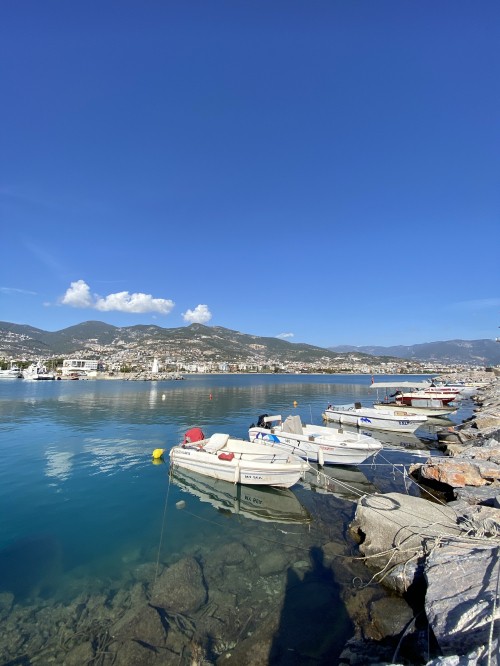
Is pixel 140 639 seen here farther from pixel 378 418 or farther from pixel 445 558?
pixel 378 418

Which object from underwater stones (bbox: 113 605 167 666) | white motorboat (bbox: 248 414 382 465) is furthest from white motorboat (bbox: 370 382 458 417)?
underwater stones (bbox: 113 605 167 666)

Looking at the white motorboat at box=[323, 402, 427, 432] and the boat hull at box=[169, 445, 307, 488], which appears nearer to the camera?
the boat hull at box=[169, 445, 307, 488]

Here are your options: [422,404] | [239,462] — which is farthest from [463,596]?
[422,404]

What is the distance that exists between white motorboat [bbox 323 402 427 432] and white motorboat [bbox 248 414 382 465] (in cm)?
1301

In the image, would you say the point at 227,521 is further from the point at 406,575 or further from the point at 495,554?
the point at 495,554

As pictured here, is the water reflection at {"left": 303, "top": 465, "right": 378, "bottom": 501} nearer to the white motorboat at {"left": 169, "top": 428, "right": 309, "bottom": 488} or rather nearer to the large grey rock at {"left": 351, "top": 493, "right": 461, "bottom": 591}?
the white motorboat at {"left": 169, "top": 428, "right": 309, "bottom": 488}

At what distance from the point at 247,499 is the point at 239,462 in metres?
1.81

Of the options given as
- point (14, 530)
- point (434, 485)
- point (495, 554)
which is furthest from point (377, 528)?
A: point (14, 530)

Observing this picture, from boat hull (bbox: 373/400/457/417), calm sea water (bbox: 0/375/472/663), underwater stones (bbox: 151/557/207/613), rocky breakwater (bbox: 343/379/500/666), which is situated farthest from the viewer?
boat hull (bbox: 373/400/457/417)

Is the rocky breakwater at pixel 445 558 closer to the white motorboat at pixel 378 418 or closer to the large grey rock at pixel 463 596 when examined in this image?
the large grey rock at pixel 463 596

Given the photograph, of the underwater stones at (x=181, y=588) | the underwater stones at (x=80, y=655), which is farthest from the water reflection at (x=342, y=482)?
the underwater stones at (x=80, y=655)

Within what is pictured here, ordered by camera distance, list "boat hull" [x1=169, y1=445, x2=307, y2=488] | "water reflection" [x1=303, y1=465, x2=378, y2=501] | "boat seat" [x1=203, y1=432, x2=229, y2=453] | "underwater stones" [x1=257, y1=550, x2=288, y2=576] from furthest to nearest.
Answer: "boat seat" [x1=203, y1=432, x2=229, y2=453]
"water reflection" [x1=303, y1=465, x2=378, y2=501]
"boat hull" [x1=169, y1=445, x2=307, y2=488]
"underwater stones" [x1=257, y1=550, x2=288, y2=576]

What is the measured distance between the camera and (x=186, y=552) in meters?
12.0

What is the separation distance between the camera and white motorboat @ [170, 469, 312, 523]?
15156 millimetres
